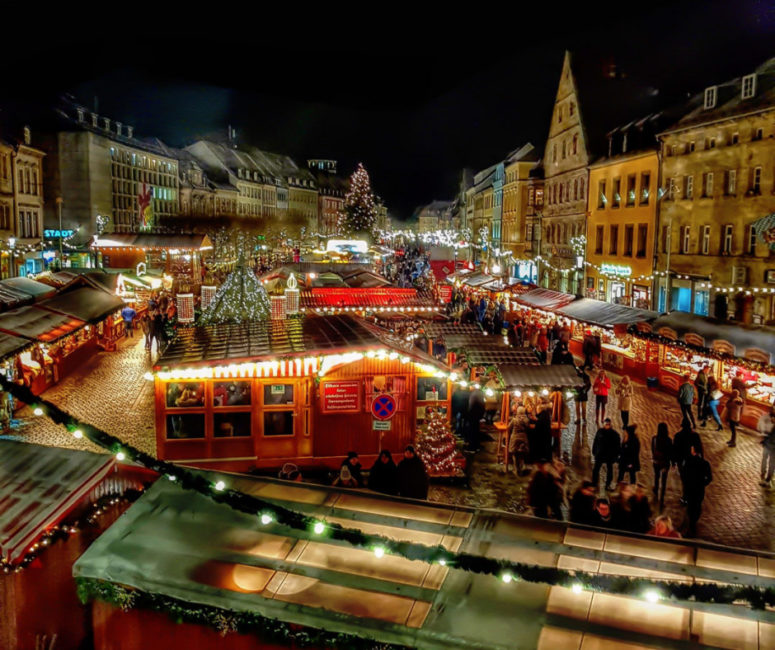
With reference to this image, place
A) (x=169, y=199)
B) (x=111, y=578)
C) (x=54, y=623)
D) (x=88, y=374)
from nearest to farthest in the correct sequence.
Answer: (x=111, y=578), (x=54, y=623), (x=88, y=374), (x=169, y=199)

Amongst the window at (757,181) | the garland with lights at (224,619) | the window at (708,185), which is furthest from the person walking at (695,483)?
the window at (708,185)

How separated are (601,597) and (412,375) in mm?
9647

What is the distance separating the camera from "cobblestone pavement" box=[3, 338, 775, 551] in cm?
1182

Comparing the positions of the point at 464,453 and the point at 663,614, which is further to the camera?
the point at 464,453

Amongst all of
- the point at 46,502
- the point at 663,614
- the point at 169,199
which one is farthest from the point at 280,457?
the point at 169,199

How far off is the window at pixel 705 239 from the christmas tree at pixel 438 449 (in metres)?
21.8

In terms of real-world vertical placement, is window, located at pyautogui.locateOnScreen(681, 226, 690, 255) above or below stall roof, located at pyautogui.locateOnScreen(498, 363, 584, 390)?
above

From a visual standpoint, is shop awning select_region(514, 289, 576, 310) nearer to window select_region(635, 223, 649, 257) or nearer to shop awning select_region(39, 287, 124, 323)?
window select_region(635, 223, 649, 257)

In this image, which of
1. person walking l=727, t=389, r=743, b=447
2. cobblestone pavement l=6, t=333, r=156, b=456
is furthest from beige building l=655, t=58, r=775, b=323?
cobblestone pavement l=6, t=333, r=156, b=456

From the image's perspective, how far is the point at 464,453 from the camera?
1544cm

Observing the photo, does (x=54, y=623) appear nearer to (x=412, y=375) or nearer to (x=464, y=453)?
(x=412, y=375)

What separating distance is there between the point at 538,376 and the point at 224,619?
436 inches

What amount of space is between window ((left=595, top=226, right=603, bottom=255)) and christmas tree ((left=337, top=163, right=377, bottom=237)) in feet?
187

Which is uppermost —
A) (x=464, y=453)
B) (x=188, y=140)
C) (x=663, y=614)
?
(x=188, y=140)
